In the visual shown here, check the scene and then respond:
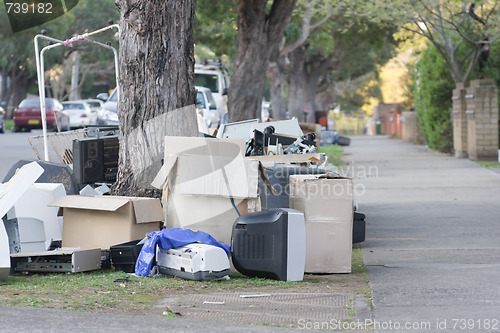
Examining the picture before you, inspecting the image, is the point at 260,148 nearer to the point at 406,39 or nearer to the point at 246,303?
the point at 246,303

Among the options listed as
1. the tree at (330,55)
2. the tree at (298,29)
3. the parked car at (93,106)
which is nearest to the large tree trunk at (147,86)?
the tree at (298,29)

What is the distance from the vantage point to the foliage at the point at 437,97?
28.8 meters

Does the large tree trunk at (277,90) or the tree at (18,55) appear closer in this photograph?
the large tree trunk at (277,90)

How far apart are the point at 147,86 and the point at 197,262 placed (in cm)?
277

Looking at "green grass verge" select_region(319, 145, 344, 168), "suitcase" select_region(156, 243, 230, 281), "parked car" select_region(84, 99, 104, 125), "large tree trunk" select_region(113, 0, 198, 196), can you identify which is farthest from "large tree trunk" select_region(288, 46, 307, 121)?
"suitcase" select_region(156, 243, 230, 281)

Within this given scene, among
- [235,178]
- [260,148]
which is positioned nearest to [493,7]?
[260,148]

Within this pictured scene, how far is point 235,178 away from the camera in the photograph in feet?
27.4

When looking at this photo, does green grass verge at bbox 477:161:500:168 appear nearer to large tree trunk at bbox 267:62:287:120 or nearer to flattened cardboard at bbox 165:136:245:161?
flattened cardboard at bbox 165:136:245:161

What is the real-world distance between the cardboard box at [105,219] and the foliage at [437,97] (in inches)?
851

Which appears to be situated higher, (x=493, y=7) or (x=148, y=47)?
(x=493, y=7)

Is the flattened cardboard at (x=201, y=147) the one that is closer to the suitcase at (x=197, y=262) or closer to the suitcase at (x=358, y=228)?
the suitcase at (x=197, y=262)

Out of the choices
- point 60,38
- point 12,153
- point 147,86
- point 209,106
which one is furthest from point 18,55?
point 147,86

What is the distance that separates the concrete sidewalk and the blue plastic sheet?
1613 millimetres

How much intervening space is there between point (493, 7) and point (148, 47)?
17.1m
